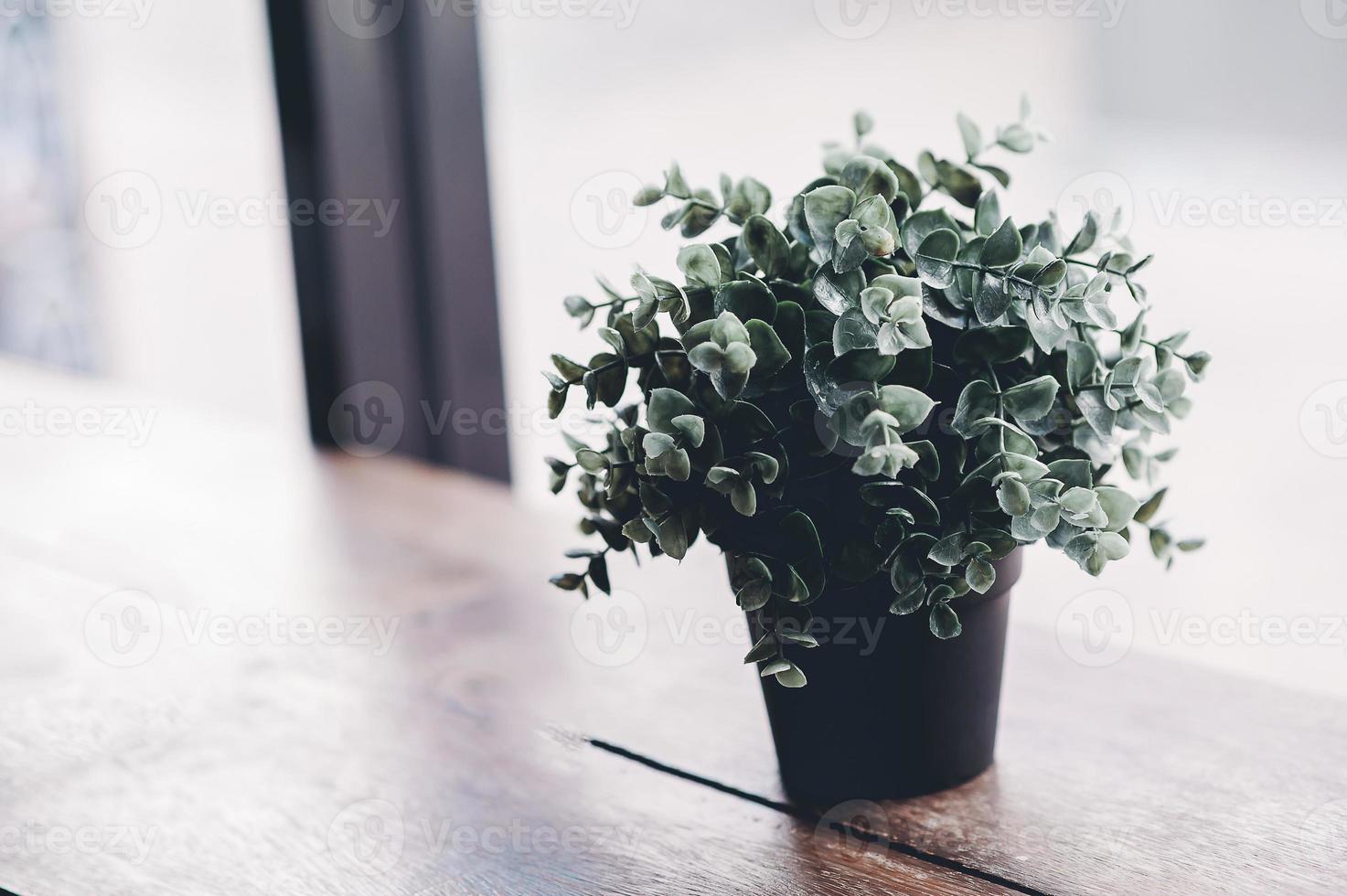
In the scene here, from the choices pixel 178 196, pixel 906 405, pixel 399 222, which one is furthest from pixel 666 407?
pixel 178 196

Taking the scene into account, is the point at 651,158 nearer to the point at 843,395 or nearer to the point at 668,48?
the point at 668,48

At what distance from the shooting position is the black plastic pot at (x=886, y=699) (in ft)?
2.46

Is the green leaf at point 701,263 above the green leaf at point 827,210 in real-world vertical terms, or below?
below

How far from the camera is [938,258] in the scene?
0.70m

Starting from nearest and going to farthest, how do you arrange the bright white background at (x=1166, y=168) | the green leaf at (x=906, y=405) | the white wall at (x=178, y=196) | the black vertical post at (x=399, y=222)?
the green leaf at (x=906, y=405) < the bright white background at (x=1166, y=168) < the black vertical post at (x=399, y=222) < the white wall at (x=178, y=196)

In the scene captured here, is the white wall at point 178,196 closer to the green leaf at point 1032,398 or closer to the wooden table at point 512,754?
the wooden table at point 512,754

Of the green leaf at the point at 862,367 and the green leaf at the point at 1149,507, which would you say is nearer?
the green leaf at the point at 862,367

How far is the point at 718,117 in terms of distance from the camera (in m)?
1.61

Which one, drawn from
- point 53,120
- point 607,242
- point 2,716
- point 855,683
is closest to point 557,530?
point 607,242

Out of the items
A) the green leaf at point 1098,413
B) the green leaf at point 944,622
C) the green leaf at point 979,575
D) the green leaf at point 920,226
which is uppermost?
the green leaf at point 920,226

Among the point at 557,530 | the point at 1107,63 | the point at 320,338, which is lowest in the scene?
the point at 557,530

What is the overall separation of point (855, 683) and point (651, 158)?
1.09 m

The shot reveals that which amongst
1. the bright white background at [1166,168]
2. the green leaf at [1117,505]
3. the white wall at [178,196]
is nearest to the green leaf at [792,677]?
the green leaf at [1117,505]

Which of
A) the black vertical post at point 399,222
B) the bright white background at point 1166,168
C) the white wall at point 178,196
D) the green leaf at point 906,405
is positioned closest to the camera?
the green leaf at point 906,405
